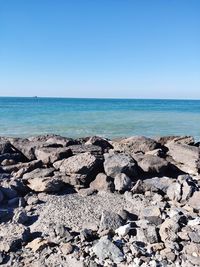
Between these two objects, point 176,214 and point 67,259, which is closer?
point 67,259

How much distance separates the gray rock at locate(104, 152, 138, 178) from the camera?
24.2ft

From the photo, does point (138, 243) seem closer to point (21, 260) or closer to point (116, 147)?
point (21, 260)

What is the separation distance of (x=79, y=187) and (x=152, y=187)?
1496 millimetres

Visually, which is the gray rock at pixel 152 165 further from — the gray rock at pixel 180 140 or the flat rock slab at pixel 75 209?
the gray rock at pixel 180 140

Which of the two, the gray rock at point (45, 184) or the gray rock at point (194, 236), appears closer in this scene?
the gray rock at point (194, 236)

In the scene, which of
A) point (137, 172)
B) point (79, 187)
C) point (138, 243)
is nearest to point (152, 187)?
point (137, 172)

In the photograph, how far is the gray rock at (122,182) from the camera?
6.93 metres

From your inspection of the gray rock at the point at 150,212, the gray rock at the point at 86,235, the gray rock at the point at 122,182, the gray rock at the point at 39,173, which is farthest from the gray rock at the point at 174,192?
the gray rock at the point at 39,173

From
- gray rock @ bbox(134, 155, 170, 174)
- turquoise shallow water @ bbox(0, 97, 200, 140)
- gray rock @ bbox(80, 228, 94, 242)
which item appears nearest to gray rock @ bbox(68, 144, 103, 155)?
gray rock @ bbox(134, 155, 170, 174)

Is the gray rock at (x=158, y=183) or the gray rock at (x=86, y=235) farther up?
the gray rock at (x=158, y=183)

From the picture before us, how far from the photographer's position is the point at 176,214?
18.7 ft

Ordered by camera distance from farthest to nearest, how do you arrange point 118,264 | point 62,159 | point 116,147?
point 116,147 < point 62,159 < point 118,264

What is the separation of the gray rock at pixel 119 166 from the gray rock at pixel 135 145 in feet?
5.70

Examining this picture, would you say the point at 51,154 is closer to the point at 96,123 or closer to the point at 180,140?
the point at 180,140
